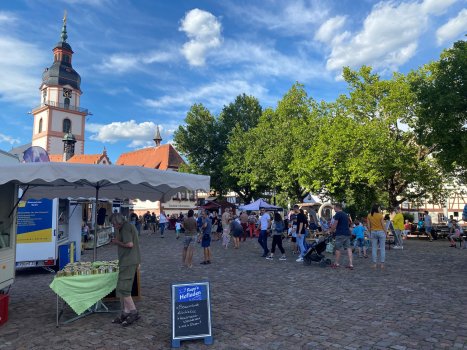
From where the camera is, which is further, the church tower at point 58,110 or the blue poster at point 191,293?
the church tower at point 58,110

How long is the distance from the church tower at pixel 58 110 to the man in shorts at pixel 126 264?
219 feet

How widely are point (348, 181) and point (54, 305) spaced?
82.2 feet

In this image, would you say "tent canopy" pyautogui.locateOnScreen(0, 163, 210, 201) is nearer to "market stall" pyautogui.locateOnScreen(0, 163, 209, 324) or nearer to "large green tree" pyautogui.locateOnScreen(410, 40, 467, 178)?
"market stall" pyautogui.locateOnScreen(0, 163, 209, 324)

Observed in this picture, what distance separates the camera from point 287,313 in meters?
6.47

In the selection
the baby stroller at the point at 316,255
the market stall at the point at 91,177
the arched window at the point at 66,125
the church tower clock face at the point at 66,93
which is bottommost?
the baby stroller at the point at 316,255

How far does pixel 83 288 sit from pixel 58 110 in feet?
226

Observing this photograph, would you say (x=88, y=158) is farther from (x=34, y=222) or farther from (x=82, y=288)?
(x=82, y=288)

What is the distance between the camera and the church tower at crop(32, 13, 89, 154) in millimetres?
66812

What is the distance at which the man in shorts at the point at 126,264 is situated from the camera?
5.88 m

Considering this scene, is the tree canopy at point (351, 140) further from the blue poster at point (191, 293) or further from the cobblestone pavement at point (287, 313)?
Answer: the blue poster at point (191, 293)

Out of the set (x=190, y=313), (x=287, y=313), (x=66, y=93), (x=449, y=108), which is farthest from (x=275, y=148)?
(x=66, y=93)

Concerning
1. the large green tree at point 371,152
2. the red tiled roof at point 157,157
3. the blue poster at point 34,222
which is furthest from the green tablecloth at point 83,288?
A: the red tiled roof at point 157,157

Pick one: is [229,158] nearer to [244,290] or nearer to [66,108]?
[244,290]

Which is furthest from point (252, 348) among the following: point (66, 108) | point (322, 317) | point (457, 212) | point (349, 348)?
point (66, 108)
